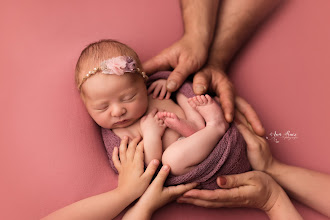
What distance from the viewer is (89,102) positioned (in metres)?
1.19

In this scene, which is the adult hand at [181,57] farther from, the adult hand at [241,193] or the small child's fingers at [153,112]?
the adult hand at [241,193]

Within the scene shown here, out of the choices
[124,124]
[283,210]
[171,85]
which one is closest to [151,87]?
[171,85]

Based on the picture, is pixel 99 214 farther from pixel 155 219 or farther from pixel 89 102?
pixel 89 102

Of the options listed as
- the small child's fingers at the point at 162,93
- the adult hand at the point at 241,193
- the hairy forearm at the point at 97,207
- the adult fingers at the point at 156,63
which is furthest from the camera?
the adult fingers at the point at 156,63

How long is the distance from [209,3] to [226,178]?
2.73 feet

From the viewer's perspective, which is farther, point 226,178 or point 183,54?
point 183,54

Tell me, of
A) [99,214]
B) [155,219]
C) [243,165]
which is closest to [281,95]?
[243,165]

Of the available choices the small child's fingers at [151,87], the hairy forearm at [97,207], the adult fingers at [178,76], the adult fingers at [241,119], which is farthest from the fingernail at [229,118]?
the hairy forearm at [97,207]

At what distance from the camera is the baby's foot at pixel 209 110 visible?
3.87 feet

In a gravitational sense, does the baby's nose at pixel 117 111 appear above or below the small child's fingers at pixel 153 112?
above

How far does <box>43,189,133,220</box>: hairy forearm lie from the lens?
3.33 feet

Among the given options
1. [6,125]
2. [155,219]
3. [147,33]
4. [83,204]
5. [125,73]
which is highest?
[147,33]

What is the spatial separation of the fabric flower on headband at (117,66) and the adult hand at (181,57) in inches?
10.2

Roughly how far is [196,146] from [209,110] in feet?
0.52
